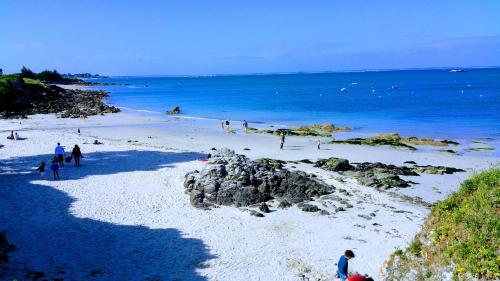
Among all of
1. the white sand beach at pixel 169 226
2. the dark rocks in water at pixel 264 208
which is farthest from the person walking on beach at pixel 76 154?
the dark rocks in water at pixel 264 208

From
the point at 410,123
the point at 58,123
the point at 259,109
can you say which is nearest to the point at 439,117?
the point at 410,123

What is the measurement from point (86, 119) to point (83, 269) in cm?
5155

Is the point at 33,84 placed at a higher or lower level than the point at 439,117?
higher

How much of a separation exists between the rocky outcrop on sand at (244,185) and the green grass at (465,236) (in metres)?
11.9

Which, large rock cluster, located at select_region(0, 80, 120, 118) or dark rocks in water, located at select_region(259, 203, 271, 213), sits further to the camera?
large rock cluster, located at select_region(0, 80, 120, 118)

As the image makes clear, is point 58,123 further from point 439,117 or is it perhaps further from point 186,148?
point 439,117

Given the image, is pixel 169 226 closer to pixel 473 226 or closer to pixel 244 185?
pixel 244 185

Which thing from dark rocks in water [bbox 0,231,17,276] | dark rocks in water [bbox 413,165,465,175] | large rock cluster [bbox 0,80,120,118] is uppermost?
large rock cluster [bbox 0,80,120,118]

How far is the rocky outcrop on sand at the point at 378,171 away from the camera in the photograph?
26312mm

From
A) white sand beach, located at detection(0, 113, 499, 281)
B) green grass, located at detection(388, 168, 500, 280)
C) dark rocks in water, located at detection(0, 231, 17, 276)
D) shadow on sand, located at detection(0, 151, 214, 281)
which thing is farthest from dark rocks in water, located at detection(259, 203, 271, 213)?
green grass, located at detection(388, 168, 500, 280)

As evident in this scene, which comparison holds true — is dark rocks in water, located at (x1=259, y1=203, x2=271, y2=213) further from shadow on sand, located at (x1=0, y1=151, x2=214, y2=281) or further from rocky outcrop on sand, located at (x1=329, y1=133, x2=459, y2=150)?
rocky outcrop on sand, located at (x1=329, y1=133, x2=459, y2=150)

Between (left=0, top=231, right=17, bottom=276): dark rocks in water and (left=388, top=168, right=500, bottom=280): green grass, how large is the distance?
40.8ft

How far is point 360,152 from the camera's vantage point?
38.1 metres

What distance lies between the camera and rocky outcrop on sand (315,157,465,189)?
86.3ft
